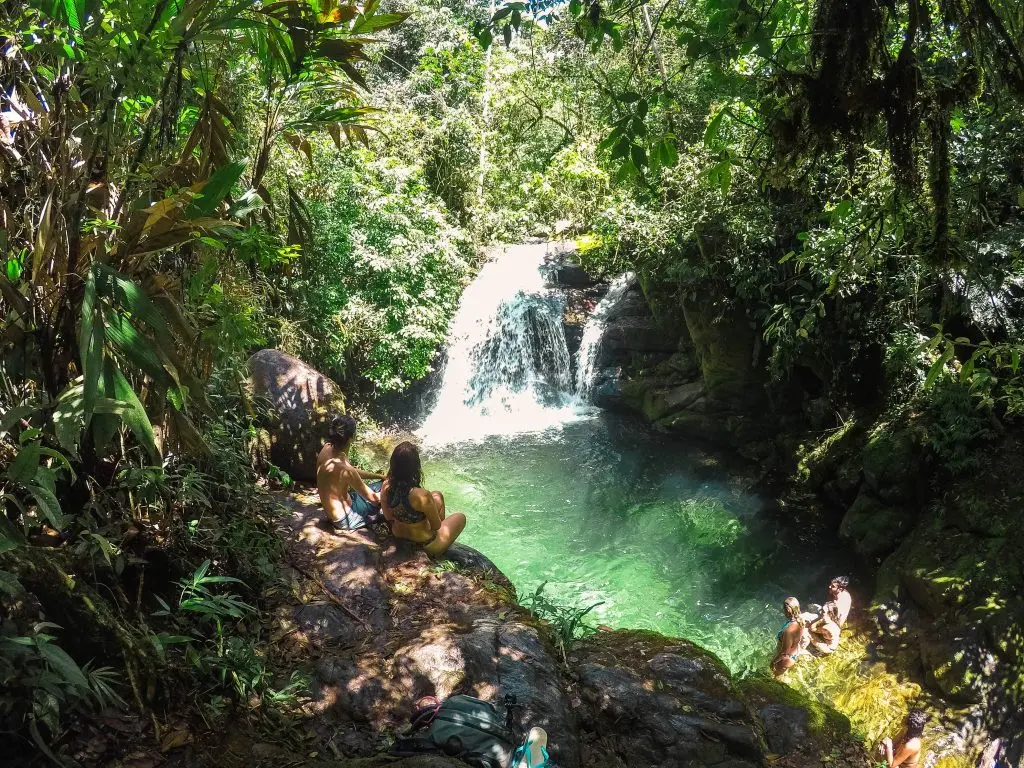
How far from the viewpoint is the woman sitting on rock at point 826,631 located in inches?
241

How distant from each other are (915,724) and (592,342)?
8749mm

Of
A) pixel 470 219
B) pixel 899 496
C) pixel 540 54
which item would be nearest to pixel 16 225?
pixel 899 496

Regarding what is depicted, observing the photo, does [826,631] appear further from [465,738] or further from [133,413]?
[133,413]

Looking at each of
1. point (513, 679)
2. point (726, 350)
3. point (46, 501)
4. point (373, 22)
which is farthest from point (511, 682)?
point (726, 350)

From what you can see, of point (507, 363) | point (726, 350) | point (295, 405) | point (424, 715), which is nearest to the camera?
point (424, 715)

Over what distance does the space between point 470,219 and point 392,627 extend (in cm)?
1254

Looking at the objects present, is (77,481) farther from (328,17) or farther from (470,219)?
(470,219)

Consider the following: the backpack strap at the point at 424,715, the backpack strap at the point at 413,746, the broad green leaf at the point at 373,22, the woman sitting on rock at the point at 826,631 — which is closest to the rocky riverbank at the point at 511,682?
the backpack strap at the point at 424,715

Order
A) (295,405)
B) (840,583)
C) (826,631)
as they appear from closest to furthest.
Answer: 1. (826,631)
2. (840,583)
3. (295,405)

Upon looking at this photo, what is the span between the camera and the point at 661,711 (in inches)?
152

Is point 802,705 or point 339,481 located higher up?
point 339,481

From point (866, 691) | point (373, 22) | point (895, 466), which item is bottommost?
point (866, 691)

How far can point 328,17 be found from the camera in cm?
331

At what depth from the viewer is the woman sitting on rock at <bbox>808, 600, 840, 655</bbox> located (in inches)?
241
